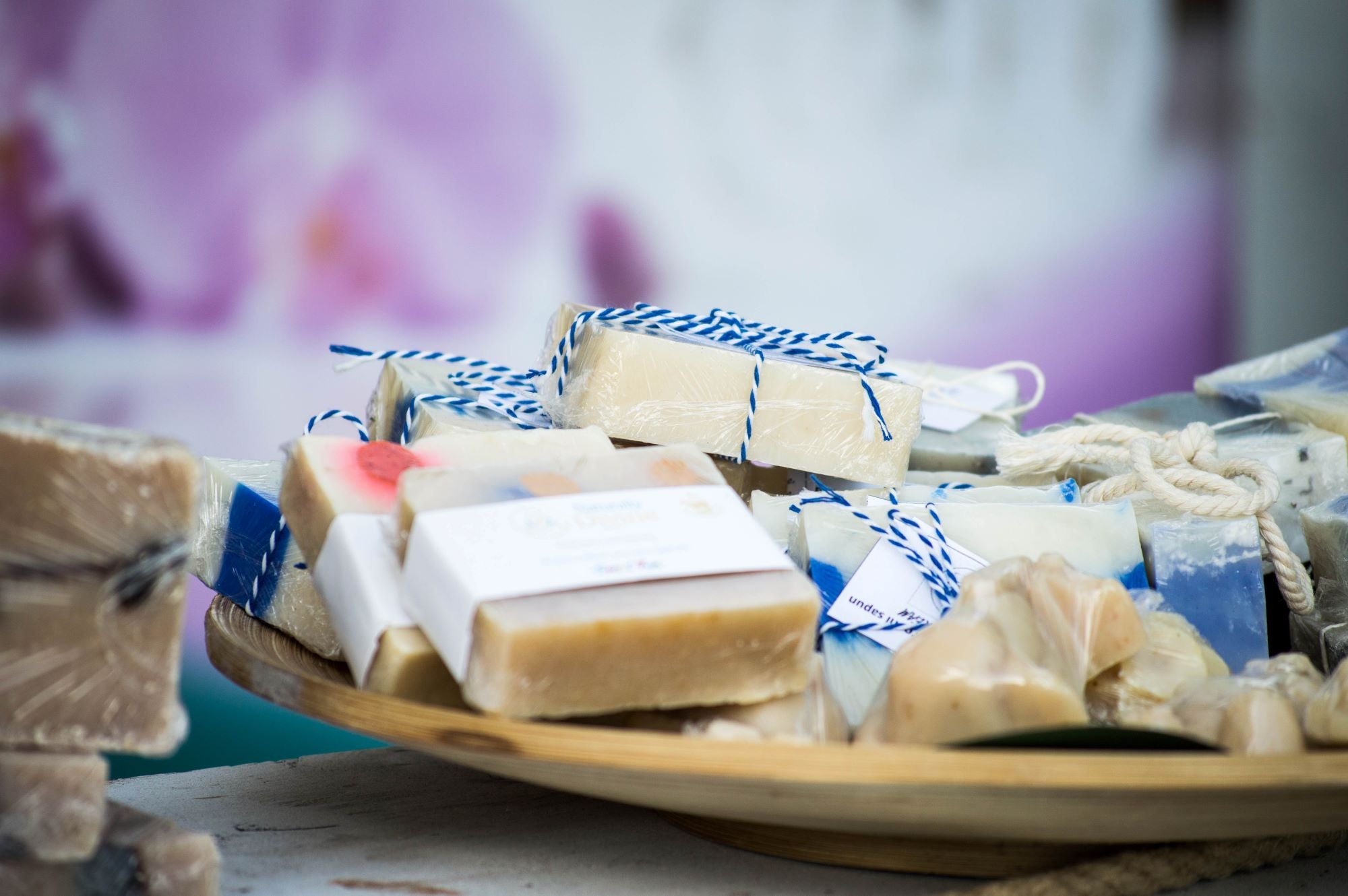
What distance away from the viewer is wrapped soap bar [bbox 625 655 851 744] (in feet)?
2.84

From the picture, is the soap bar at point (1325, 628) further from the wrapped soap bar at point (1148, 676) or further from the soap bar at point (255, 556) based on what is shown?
the soap bar at point (255, 556)

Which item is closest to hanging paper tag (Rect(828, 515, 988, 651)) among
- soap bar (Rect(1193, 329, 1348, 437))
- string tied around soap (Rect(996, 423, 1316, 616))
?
string tied around soap (Rect(996, 423, 1316, 616))

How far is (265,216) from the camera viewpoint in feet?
8.02

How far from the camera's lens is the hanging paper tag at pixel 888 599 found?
1.08 meters

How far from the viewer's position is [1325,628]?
3.91 feet

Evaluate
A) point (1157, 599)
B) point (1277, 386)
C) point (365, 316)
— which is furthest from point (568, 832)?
point (365, 316)

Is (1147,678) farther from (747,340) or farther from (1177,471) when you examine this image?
(747,340)

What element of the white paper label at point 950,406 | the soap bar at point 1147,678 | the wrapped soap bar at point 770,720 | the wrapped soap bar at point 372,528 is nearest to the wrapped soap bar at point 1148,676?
the soap bar at point 1147,678

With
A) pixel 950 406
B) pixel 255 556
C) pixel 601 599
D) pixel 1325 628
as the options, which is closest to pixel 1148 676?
pixel 1325 628

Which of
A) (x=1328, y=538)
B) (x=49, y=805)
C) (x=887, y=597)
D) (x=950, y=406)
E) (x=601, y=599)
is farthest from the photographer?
(x=950, y=406)

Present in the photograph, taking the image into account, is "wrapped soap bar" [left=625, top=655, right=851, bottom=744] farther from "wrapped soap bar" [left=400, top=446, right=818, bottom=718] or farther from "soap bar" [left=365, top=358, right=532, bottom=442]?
"soap bar" [left=365, top=358, right=532, bottom=442]

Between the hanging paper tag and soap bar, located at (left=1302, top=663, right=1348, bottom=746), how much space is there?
0.31m

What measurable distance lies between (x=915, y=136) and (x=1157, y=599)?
2.33m

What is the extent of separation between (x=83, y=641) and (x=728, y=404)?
26.6 inches
